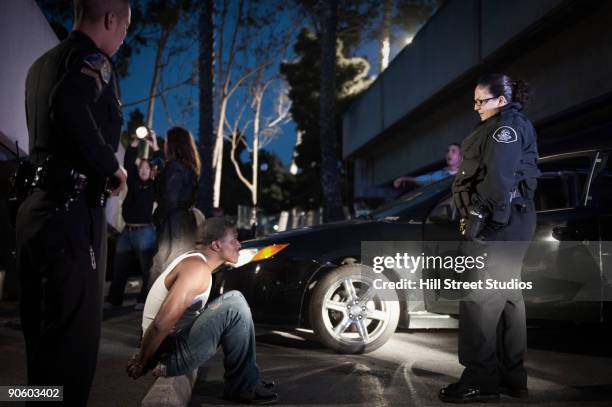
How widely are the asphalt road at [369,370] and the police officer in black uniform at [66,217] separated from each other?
168cm

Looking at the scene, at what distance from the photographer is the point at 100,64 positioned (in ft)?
7.43

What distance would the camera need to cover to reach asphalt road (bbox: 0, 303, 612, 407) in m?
3.95

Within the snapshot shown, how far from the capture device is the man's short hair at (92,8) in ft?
7.70

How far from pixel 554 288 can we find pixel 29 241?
13.8ft

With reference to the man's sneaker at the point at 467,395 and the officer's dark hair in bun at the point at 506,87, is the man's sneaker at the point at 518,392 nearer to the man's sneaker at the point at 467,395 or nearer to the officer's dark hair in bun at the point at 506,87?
the man's sneaker at the point at 467,395

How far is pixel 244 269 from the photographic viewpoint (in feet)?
18.1

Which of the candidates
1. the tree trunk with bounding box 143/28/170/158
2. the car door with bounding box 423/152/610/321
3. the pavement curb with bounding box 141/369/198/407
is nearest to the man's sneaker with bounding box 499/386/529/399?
the car door with bounding box 423/152/610/321

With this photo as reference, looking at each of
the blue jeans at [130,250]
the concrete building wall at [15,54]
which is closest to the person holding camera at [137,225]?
the blue jeans at [130,250]

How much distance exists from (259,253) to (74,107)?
3495 millimetres

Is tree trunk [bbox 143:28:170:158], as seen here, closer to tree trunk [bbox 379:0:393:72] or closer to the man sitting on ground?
tree trunk [bbox 379:0:393:72]

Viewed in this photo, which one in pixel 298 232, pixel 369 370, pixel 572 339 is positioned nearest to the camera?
pixel 369 370

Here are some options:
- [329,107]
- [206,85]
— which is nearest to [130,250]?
[206,85]

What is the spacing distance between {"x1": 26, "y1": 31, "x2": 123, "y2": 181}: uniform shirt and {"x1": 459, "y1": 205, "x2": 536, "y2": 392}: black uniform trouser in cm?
243

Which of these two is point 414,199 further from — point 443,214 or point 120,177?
point 120,177
